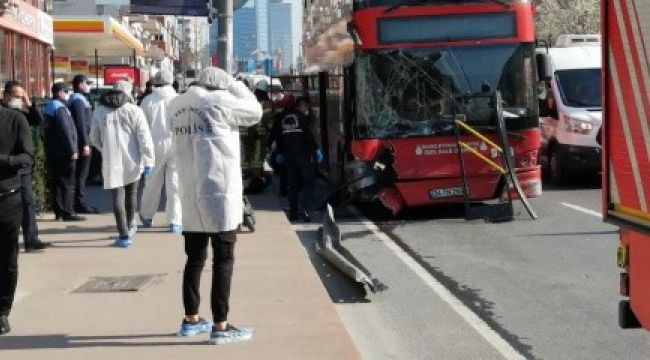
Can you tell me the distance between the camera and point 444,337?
8047 mm

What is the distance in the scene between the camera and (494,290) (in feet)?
32.2

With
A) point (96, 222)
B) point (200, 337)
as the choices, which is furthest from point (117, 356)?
point (96, 222)

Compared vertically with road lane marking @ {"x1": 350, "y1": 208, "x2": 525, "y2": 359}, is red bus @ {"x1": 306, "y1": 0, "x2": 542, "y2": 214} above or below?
above

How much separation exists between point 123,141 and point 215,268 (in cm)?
493

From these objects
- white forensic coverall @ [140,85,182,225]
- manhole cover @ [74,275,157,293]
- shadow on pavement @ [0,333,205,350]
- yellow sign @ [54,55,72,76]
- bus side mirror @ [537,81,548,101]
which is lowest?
shadow on pavement @ [0,333,205,350]

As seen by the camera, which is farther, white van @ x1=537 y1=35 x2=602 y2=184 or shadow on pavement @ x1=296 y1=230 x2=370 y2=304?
white van @ x1=537 y1=35 x2=602 y2=184

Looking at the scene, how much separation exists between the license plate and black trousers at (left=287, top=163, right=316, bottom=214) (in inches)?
71.6

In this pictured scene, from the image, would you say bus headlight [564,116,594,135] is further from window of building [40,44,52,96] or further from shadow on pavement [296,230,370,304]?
window of building [40,44,52,96]

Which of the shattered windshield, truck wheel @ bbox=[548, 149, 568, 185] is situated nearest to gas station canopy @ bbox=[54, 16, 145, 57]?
truck wheel @ bbox=[548, 149, 568, 185]

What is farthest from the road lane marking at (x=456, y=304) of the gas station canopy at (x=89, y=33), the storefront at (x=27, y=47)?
the gas station canopy at (x=89, y=33)

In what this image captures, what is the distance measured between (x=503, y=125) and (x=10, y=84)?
6.47 meters

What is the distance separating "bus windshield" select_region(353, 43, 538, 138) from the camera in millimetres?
14547

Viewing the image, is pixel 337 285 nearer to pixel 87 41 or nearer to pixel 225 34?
pixel 225 34

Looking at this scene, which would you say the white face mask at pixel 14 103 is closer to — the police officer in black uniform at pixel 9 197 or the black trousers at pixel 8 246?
the police officer in black uniform at pixel 9 197
